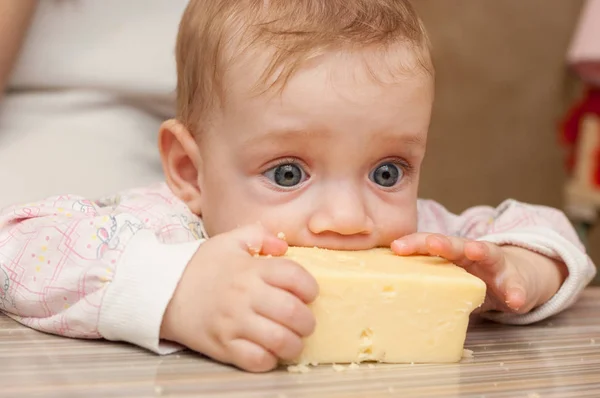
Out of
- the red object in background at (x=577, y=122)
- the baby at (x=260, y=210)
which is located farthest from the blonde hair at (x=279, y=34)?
the red object in background at (x=577, y=122)

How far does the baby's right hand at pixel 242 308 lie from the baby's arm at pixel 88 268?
19 mm

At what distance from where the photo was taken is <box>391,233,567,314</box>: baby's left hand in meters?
0.78

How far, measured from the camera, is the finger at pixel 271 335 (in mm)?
664

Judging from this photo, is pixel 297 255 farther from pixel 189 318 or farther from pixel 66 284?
pixel 66 284

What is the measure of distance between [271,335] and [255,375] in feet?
0.13

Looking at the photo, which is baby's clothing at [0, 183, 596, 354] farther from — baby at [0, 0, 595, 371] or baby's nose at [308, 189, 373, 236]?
baby's nose at [308, 189, 373, 236]

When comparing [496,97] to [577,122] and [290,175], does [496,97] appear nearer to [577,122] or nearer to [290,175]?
[577,122]

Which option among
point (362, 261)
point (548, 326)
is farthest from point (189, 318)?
point (548, 326)

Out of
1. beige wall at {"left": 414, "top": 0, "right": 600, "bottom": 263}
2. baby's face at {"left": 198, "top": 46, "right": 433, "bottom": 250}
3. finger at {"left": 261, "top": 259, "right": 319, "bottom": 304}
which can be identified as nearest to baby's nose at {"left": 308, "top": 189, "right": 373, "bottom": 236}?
baby's face at {"left": 198, "top": 46, "right": 433, "bottom": 250}

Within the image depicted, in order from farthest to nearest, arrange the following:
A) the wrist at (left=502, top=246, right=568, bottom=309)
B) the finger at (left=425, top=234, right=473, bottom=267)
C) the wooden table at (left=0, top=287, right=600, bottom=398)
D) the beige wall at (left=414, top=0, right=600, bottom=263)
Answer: the beige wall at (left=414, top=0, right=600, bottom=263) → the wrist at (left=502, top=246, right=568, bottom=309) → the finger at (left=425, top=234, right=473, bottom=267) → the wooden table at (left=0, top=287, right=600, bottom=398)

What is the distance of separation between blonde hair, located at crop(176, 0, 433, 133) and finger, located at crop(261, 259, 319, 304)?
0.68 feet

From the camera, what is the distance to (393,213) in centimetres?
84

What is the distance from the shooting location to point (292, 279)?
2.21ft

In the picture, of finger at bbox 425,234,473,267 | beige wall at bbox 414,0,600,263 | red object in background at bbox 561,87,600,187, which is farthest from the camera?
beige wall at bbox 414,0,600,263
